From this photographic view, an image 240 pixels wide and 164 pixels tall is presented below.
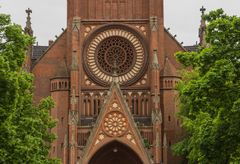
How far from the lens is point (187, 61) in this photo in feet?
112

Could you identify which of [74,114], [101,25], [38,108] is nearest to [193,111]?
[38,108]

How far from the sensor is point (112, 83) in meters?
66.9

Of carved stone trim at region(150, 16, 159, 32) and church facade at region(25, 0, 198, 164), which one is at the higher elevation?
carved stone trim at region(150, 16, 159, 32)

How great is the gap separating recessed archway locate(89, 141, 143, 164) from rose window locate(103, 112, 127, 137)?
154 cm

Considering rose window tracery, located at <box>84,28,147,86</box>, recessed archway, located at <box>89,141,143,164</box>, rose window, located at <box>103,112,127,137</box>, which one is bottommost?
recessed archway, located at <box>89,141,143,164</box>

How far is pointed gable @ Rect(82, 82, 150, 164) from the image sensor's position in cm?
6538

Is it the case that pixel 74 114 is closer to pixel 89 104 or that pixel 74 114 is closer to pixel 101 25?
pixel 89 104

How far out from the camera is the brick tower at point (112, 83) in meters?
65.9

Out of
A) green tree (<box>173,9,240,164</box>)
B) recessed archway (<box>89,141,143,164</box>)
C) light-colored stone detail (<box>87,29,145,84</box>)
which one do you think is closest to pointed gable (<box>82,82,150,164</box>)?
recessed archway (<box>89,141,143,164</box>)

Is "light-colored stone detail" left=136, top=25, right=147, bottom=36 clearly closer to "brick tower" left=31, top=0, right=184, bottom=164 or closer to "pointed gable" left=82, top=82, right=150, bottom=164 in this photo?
"brick tower" left=31, top=0, right=184, bottom=164

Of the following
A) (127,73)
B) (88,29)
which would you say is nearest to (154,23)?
(127,73)

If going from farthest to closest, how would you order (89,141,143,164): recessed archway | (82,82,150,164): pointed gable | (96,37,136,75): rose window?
(96,37,136,75): rose window < (89,141,143,164): recessed archway < (82,82,150,164): pointed gable

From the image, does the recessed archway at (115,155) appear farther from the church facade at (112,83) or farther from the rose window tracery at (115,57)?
the rose window tracery at (115,57)

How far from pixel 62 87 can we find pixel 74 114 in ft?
12.1
